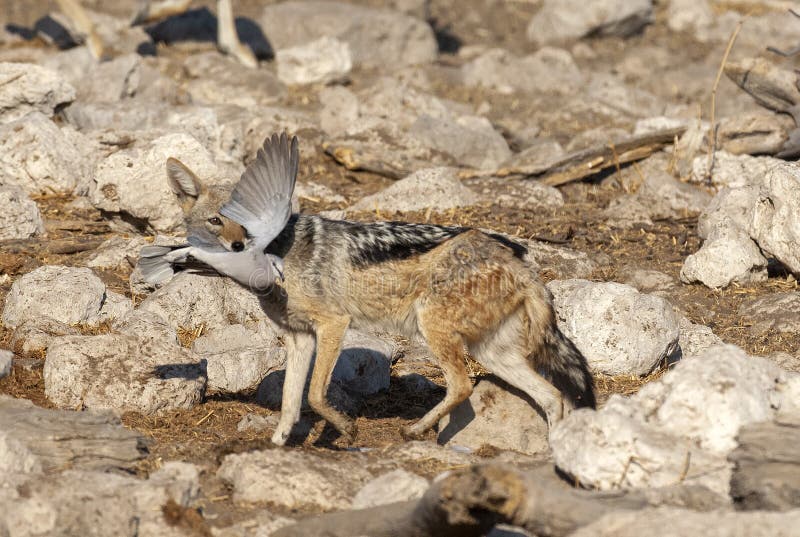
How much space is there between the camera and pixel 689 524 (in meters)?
4.94

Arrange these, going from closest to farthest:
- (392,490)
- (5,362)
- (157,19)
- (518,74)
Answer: (392,490), (5,362), (157,19), (518,74)

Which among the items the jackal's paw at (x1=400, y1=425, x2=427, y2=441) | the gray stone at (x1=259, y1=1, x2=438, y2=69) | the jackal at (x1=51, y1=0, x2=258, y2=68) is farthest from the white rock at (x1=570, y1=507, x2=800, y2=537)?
the gray stone at (x1=259, y1=1, x2=438, y2=69)

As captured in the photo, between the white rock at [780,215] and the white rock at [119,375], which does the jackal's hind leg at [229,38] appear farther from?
the white rock at [119,375]

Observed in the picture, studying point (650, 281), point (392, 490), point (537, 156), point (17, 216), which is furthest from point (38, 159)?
point (392, 490)

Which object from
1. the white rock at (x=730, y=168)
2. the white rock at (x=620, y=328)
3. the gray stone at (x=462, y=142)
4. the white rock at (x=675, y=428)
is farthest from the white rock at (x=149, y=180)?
the white rock at (x=675, y=428)

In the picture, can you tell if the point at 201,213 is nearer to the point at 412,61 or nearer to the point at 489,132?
the point at 489,132

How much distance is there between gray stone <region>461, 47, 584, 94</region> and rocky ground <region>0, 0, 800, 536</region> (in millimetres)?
79

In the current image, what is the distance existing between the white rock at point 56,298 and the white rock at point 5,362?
1.01m

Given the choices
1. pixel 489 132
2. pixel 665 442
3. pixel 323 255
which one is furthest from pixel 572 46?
pixel 665 442

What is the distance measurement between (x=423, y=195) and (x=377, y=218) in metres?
0.72

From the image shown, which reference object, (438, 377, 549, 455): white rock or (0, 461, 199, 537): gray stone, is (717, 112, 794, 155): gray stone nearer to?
(438, 377, 549, 455): white rock

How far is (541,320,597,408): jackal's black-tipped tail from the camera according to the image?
309 inches

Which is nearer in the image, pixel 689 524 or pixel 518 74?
pixel 689 524

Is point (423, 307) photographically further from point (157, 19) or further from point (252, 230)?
point (157, 19)
